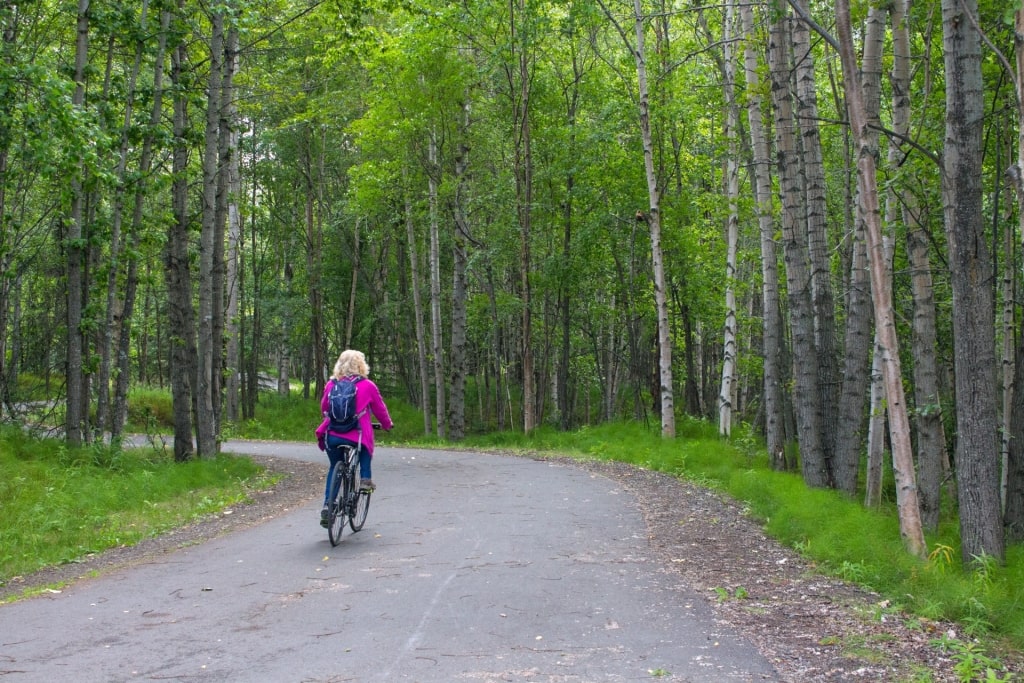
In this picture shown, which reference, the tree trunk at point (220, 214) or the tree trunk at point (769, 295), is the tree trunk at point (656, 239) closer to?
the tree trunk at point (769, 295)

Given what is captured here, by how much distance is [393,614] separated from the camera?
253 inches

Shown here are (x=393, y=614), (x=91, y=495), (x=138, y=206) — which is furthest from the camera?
(x=138, y=206)

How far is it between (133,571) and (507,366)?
24.0m

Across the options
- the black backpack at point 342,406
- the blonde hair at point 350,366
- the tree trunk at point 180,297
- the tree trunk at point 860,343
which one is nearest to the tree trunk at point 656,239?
the tree trunk at point 860,343

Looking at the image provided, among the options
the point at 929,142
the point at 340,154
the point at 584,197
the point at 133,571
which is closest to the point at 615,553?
the point at 133,571

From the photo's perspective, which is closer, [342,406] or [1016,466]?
[342,406]

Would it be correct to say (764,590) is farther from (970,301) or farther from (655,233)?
(655,233)

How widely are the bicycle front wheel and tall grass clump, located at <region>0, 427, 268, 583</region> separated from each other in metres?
2.54

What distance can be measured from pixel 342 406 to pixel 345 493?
92 centimetres

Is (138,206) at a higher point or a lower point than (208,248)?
higher

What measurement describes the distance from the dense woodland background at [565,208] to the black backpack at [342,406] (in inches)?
192

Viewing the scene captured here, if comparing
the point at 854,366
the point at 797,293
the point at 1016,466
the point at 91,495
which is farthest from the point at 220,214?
the point at 1016,466

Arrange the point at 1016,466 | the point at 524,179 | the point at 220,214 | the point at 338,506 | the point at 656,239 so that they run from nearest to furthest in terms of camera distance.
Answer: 1. the point at 338,506
2. the point at 1016,466
3. the point at 220,214
4. the point at 656,239
5. the point at 524,179

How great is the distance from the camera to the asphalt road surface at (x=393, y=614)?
17.3 ft
